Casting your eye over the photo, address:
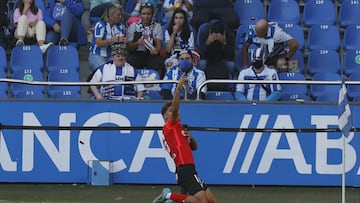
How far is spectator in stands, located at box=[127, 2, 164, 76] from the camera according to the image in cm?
1788

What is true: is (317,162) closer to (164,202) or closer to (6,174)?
(164,202)

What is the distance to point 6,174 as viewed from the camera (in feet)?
52.3

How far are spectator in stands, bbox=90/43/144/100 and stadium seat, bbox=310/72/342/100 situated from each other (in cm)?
318

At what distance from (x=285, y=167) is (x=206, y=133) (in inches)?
53.1

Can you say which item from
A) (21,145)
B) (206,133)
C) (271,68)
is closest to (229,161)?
(206,133)

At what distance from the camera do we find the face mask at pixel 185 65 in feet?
54.5

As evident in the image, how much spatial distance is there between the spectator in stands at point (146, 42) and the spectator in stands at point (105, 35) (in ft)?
0.71

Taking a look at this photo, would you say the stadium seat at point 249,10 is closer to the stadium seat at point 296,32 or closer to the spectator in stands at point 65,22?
the stadium seat at point 296,32

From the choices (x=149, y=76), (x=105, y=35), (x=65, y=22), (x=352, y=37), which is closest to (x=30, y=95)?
(x=105, y=35)

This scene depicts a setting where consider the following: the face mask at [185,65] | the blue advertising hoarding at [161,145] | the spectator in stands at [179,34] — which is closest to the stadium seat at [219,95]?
the face mask at [185,65]

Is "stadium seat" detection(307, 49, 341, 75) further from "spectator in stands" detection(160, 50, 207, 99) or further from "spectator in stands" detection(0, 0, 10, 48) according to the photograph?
"spectator in stands" detection(0, 0, 10, 48)

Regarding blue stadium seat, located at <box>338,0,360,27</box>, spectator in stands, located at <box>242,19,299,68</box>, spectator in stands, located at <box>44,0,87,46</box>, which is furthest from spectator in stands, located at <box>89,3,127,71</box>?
blue stadium seat, located at <box>338,0,360,27</box>

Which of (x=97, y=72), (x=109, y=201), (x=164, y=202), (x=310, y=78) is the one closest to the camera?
(x=164, y=202)

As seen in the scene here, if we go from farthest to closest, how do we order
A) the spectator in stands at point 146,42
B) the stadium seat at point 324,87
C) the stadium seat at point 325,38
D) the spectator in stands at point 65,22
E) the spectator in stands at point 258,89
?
the stadium seat at point 325,38, the spectator in stands at point 65,22, the spectator in stands at point 146,42, the stadium seat at point 324,87, the spectator in stands at point 258,89
